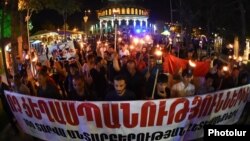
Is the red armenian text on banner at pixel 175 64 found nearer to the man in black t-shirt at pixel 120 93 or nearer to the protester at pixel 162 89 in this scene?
the protester at pixel 162 89

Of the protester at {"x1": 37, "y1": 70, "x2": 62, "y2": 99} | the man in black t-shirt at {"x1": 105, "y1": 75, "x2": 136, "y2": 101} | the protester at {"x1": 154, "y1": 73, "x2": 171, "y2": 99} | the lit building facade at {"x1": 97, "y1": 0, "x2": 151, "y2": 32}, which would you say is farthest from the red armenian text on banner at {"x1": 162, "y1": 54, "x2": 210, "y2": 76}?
the lit building facade at {"x1": 97, "y1": 0, "x2": 151, "y2": 32}

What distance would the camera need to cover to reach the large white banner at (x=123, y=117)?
24.8ft

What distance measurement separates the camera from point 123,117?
7.56m

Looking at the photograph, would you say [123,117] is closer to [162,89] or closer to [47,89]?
[162,89]

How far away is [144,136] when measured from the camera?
25.3 feet

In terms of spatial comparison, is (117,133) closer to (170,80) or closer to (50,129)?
(50,129)

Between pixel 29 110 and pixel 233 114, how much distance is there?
3.82m

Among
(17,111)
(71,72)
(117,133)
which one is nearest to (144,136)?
(117,133)

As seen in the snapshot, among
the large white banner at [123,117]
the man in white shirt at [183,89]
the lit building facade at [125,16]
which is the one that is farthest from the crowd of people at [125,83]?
the lit building facade at [125,16]

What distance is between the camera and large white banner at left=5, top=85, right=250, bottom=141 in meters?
7.55

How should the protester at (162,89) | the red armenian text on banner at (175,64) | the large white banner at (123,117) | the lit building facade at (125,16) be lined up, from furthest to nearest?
the lit building facade at (125,16) → the red armenian text on banner at (175,64) → the protester at (162,89) → the large white banner at (123,117)

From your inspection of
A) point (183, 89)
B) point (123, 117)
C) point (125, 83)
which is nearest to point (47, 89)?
point (125, 83)

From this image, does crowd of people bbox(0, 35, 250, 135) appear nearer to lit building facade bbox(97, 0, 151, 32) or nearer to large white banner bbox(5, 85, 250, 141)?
large white banner bbox(5, 85, 250, 141)

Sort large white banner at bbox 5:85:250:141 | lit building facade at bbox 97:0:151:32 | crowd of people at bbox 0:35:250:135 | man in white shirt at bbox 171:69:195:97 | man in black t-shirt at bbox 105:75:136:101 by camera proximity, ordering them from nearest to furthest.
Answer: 1. large white banner at bbox 5:85:250:141
2. man in black t-shirt at bbox 105:75:136:101
3. crowd of people at bbox 0:35:250:135
4. man in white shirt at bbox 171:69:195:97
5. lit building facade at bbox 97:0:151:32
